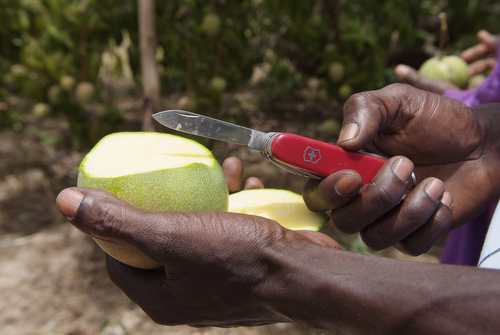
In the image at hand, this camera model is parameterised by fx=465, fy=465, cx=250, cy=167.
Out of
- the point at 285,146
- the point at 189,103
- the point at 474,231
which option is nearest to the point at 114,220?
the point at 285,146

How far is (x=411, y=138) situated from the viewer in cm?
163

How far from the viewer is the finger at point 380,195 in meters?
1.28

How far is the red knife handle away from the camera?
4.27 feet

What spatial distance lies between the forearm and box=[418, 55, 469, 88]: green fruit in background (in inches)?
101

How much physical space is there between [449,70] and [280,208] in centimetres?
229

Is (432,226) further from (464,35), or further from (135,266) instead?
(464,35)

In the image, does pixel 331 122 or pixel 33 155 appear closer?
pixel 331 122

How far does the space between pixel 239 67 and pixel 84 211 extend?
2888 mm

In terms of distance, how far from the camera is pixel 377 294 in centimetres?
91

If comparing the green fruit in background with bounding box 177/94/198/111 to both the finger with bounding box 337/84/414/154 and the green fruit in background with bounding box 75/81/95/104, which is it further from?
the finger with bounding box 337/84/414/154

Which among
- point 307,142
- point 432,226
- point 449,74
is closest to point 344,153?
point 307,142

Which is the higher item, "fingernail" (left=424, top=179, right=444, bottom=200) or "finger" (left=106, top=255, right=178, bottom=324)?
"fingernail" (left=424, top=179, right=444, bottom=200)

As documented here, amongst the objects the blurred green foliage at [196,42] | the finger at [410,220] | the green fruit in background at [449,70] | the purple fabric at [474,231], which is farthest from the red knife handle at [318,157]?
the green fruit in background at [449,70]

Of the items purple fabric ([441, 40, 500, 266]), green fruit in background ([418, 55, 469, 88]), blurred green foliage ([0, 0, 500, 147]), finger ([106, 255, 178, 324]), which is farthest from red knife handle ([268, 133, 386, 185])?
green fruit in background ([418, 55, 469, 88])
